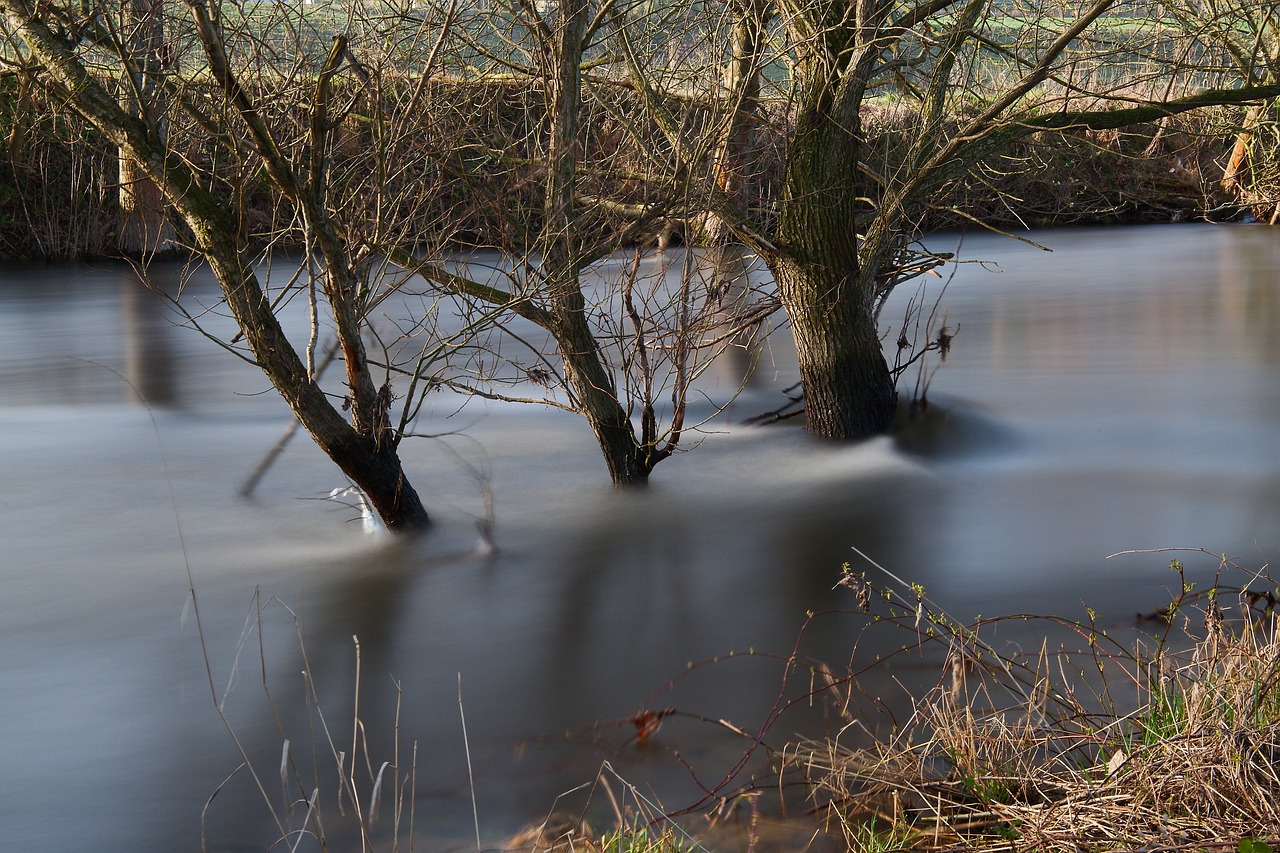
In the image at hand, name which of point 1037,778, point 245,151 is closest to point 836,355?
point 245,151

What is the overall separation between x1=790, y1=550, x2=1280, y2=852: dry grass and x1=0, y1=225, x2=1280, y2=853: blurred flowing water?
597 mm

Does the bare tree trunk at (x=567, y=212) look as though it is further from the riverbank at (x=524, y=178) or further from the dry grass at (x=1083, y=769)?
the dry grass at (x=1083, y=769)

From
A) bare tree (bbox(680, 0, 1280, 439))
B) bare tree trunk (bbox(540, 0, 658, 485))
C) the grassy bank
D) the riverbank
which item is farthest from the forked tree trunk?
the grassy bank

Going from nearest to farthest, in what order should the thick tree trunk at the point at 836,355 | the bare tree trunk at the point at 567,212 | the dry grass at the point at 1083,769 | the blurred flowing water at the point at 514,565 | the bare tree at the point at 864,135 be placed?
1. the dry grass at the point at 1083,769
2. the blurred flowing water at the point at 514,565
3. the bare tree trunk at the point at 567,212
4. the bare tree at the point at 864,135
5. the thick tree trunk at the point at 836,355

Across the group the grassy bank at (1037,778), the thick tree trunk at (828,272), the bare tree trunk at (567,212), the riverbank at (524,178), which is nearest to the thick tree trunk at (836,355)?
the thick tree trunk at (828,272)

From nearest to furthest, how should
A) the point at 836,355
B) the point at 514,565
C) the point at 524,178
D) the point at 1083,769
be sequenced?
the point at 1083,769
the point at 514,565
the point at 524,178
the point at 836,355

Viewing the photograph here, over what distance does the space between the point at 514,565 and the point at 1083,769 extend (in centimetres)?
370

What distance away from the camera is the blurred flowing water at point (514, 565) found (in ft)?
14.3

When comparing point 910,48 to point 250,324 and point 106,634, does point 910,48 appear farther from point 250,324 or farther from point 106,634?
point 106,634

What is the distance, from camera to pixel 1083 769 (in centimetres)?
348

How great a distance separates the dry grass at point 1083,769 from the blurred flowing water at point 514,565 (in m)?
0.60

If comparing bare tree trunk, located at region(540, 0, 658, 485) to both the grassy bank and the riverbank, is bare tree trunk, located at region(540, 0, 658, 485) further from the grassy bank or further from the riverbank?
the grassy bank

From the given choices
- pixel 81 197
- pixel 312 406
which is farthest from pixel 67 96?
pixel 81 197

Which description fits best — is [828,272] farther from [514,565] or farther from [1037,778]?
[1037,778]
